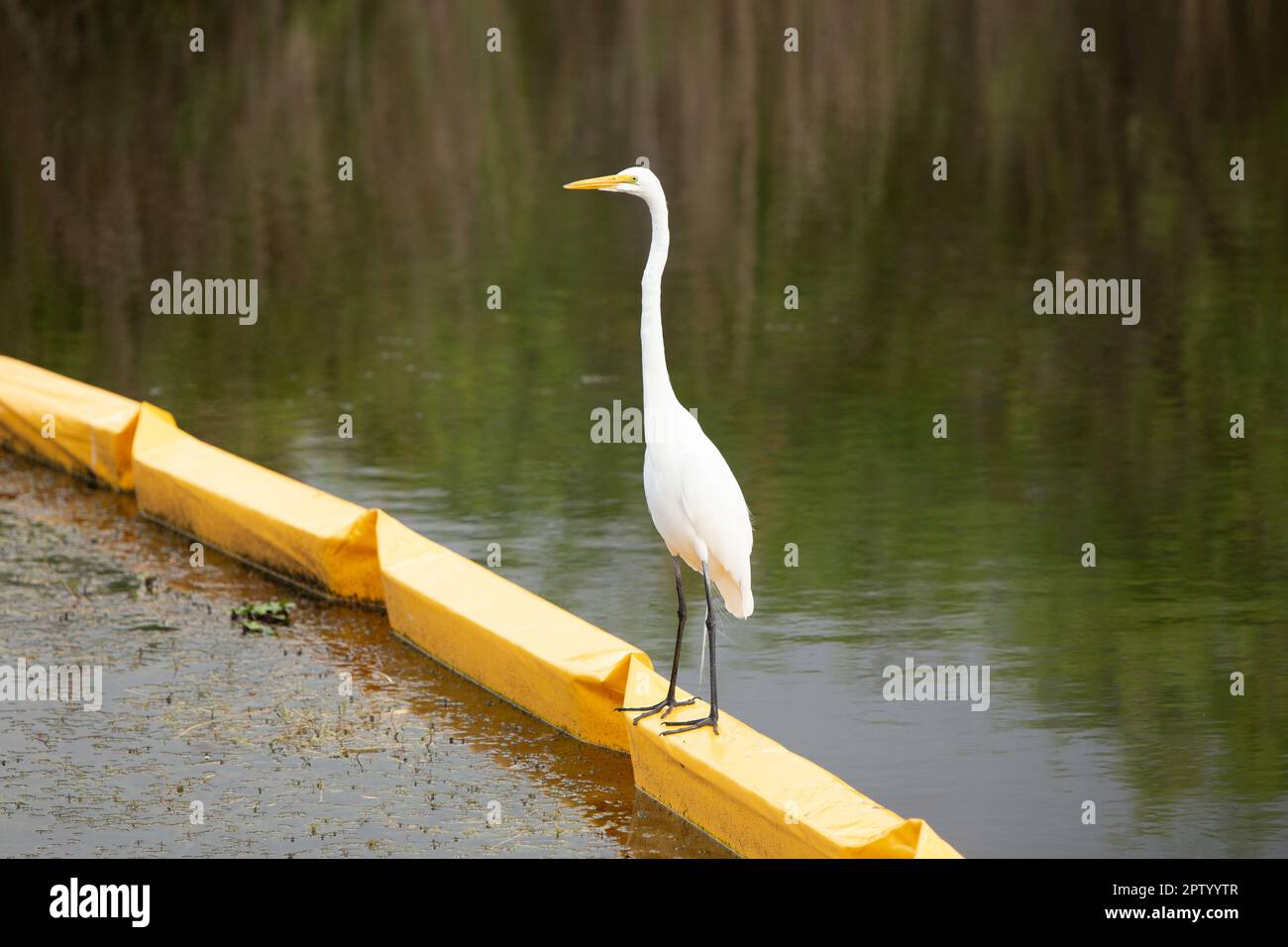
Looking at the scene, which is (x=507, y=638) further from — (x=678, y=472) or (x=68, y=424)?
(x=68, y=424)

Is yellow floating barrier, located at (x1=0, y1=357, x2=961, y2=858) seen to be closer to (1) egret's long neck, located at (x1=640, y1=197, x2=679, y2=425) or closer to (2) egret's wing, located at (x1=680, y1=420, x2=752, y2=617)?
(2) egret's wing, located at (x1=680, y1=420, x2=752, y2=617)

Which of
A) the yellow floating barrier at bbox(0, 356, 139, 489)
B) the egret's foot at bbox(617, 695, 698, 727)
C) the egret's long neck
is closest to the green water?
the egret's foot at bbox(617, 695, 698, 727)

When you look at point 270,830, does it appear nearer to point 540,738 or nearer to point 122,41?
point 540,738

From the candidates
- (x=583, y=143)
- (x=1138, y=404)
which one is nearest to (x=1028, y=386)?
(x=1138, y=404)

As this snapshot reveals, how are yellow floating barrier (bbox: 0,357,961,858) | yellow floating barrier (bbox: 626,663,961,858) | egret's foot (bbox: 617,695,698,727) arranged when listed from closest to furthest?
yellow floating barrier (bbox: 626,663,961,858)
yellow floating barrier (bbox: 0,357,961,858)
egret's foot (bbox: 617,695,698,727)

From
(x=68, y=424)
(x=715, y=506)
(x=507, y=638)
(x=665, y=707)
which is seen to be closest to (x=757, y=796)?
(x=665, y=707)

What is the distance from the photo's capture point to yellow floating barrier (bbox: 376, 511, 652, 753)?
781 centimetres

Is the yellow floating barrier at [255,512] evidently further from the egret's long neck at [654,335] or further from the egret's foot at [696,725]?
the egret's long neck at [654,335]

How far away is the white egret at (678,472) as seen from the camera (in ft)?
22.9

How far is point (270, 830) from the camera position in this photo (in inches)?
284

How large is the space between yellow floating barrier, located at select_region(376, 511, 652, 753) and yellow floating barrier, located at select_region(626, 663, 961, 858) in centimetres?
24

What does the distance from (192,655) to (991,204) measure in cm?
1299

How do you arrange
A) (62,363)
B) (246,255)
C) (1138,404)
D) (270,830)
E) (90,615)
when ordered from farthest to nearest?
(246,255), (62,363), (1138,404), (90,615), (270,830)

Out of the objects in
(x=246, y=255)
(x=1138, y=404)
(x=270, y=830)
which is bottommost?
(x=270, y=830)
